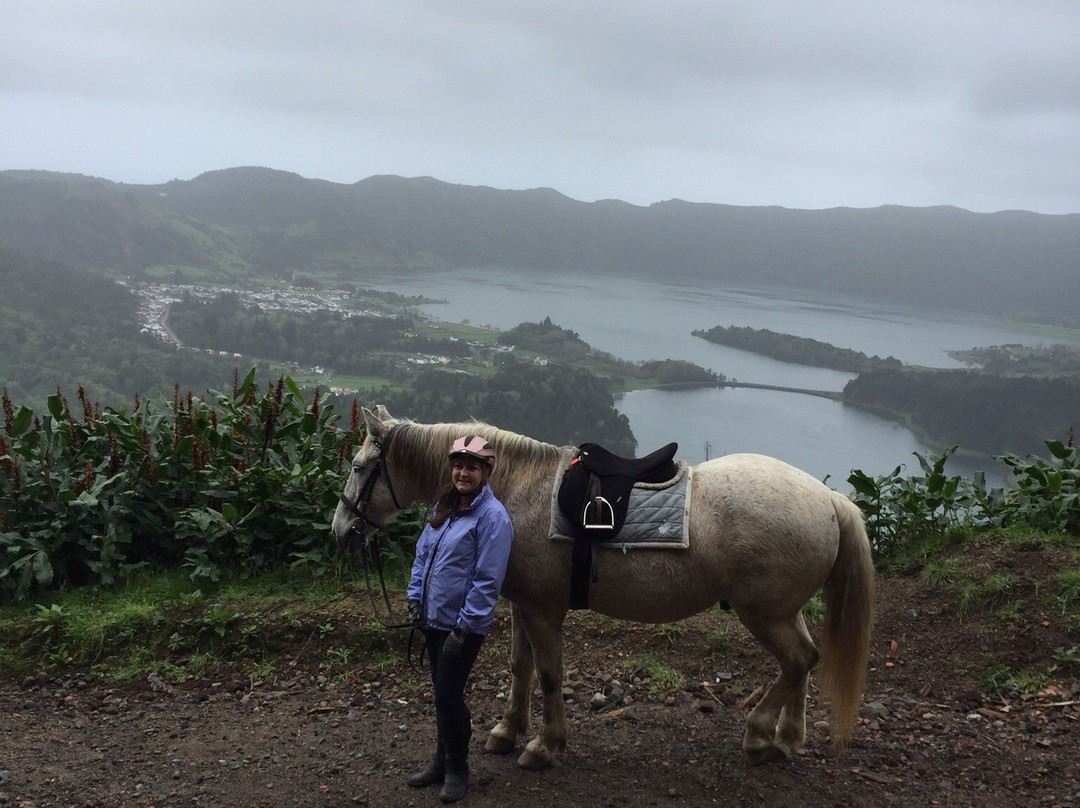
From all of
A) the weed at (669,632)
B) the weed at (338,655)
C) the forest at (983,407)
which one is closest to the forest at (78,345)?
the weed at (338,655)

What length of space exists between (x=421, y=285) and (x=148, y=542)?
1233 inches

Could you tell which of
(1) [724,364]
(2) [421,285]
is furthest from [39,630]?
(2) [421,285]

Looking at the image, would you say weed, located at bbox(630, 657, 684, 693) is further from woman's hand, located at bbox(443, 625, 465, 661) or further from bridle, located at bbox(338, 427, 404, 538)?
bridle, located at bbox(338, 427, 404, 538)

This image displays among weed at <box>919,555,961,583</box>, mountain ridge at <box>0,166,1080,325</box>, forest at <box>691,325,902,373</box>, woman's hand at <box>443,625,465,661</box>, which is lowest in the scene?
weed at <box>919,555,961,583</box>

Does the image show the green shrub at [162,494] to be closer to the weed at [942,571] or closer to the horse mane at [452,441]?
the horse mane at [452,441]

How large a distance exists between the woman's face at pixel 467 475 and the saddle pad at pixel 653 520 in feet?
1.68

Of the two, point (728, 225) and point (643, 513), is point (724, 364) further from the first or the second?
point (728, 225)

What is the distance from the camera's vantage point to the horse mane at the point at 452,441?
4090 mm

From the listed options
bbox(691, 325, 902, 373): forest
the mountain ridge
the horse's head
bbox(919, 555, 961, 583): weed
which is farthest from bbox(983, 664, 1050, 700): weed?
the mountain ridge

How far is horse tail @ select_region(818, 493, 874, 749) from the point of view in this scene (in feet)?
A: 13.1

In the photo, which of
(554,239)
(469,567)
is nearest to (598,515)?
(469,567)

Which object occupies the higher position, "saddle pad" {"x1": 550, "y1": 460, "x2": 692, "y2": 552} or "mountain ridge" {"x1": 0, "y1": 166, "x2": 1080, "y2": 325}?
"mountain ridge" {"x1": 0, "y1": 166, "x2": 1080, "y2": 325}

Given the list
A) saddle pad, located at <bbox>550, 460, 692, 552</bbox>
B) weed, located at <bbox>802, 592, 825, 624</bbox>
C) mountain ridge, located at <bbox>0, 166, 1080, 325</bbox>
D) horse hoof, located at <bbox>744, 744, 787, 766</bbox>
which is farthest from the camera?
mountain ridge, located at <bbox>0, 166, 1080, 325</bbox>

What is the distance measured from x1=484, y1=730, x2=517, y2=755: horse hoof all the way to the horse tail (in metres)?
1.82
